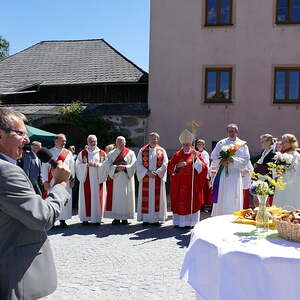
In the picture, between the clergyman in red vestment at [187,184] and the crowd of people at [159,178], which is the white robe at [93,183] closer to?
Result: the crowd of people at [159,178]

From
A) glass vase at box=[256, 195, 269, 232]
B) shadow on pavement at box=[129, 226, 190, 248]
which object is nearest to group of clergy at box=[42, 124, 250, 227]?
shadow on pavement at box=[129, 226, 190, 248]

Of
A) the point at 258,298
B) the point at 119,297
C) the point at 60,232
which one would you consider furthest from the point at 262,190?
the point at 60,232

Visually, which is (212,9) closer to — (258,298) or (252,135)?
(252,135)

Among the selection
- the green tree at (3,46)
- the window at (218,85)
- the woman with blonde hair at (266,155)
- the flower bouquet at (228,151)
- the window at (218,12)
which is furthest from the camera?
the green tree at (3,46)

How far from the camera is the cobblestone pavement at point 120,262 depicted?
492 centimetres

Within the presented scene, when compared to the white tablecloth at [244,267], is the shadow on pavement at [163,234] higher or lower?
lower

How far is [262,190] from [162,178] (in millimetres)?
5429

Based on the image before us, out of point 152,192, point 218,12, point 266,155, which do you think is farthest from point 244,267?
point 218,12

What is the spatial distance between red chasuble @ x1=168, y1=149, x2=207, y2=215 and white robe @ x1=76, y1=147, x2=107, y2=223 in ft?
5.11

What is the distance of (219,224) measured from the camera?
409cm

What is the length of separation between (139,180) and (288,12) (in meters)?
10.7

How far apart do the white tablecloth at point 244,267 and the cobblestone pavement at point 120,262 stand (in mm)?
1439

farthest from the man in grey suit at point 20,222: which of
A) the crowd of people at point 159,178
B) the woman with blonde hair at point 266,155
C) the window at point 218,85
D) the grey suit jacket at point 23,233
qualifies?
the window at point 218,85

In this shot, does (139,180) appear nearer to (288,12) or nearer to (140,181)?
(140,181)
